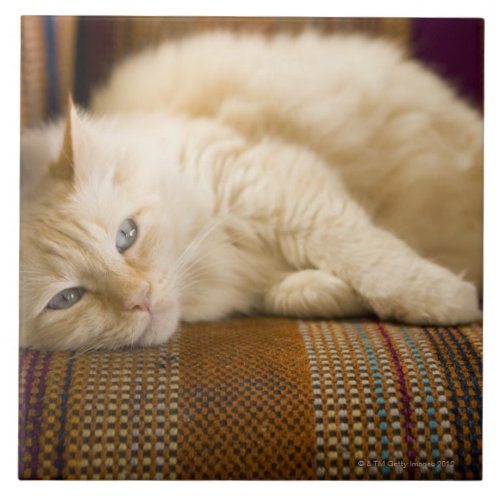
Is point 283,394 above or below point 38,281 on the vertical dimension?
below

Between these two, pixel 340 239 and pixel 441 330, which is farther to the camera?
pixel 340 239

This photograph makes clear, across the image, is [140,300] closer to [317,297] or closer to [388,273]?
[317,297]

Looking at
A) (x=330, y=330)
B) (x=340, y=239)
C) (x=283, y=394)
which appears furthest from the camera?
(x=340, y=239)

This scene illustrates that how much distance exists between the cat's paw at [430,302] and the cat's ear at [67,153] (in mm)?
744

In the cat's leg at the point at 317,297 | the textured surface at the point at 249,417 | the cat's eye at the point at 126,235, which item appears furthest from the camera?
the cat's leg at the point at 317,297

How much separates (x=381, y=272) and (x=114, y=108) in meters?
0.72

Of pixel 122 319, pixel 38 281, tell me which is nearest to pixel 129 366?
pixel 122 319

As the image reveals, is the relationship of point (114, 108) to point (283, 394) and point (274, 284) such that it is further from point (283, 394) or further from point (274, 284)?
point (283, 394)

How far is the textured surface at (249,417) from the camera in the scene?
1.34 meters

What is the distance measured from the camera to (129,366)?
4.50 ft

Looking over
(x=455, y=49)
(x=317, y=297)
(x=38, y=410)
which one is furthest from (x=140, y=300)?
(x=455, y=49)

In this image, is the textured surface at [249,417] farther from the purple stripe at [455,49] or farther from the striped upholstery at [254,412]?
the purple stripe at [455,49]

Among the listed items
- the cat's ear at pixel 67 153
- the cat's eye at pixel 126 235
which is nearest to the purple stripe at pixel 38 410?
the cat's eye at pixel 126 235

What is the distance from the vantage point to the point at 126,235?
57.4 inches
